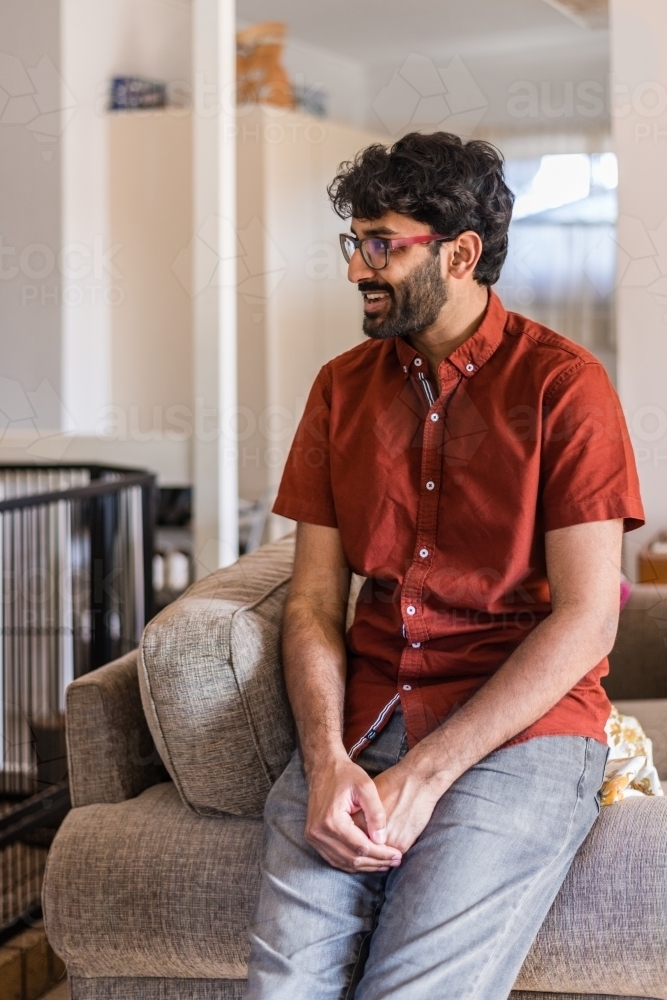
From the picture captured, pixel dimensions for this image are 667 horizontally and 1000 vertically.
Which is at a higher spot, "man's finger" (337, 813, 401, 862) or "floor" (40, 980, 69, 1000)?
"man's finger" (337, 813, 401, 862)

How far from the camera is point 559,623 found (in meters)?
1.18

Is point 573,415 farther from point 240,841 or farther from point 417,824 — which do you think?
point 240,841

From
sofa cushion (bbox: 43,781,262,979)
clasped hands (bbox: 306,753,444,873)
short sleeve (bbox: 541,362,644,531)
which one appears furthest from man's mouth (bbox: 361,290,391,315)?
sofa cushion (bbox: 43,781,262,979)

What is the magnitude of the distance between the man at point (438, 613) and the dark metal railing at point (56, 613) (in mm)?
826

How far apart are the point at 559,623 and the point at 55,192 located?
2726 mm

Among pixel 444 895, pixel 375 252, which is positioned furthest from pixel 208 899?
pixel 375 252

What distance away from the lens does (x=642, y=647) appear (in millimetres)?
1778

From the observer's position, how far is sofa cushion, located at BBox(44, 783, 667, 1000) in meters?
1.12

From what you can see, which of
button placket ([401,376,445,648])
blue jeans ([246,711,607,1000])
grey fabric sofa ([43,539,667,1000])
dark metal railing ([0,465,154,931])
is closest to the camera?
blue jeans ([246,711,607,1000])

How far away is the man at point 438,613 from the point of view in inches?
42.2

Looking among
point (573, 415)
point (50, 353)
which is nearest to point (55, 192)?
point (50, 353)

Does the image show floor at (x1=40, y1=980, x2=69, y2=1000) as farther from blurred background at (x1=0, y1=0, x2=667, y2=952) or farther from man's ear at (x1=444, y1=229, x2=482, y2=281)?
man's ear at (x1=444, y1=229, x2=482, y2=281)

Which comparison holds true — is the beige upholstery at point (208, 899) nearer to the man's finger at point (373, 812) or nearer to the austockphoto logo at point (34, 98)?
the man's finger at point (373, 812)

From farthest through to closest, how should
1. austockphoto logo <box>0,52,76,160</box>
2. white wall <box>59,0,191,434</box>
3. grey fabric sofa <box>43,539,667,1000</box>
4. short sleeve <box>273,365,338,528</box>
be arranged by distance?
white wall <box>59,0,191,434</box>
austockphoto logo <box>0,52,76,160</box>
short sleeve <box>273,365,338,528</box>
grey fabric sofa <box>43,539,667,1000</box>
